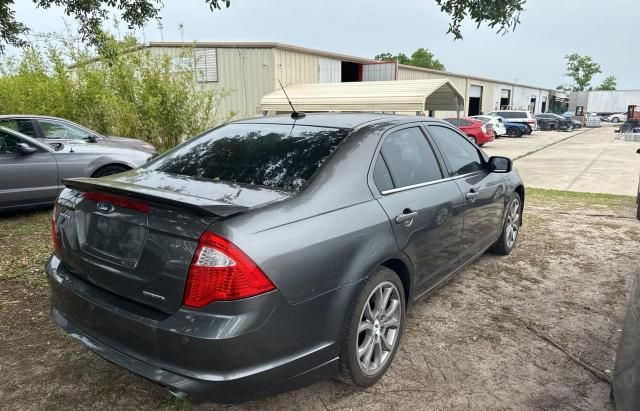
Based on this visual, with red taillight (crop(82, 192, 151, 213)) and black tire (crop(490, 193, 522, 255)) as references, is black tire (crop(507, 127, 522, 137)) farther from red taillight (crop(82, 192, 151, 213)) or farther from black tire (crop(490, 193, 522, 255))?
red taillight (crop(82, 192, 151, 213))

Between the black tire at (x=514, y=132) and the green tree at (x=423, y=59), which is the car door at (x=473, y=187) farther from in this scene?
the green tree at (x=423, y=59)

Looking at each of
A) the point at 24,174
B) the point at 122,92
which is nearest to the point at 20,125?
the point at 24,174

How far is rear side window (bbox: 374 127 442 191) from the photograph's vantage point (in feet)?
9.62

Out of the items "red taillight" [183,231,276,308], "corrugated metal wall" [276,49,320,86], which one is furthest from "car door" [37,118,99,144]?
"corrugated metal wall" [276,49,320,86]

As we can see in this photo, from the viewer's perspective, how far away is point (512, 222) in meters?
5.00

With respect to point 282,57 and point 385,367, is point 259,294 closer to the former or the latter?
point 385,367

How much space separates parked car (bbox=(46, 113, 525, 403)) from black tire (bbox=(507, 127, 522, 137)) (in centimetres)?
2920

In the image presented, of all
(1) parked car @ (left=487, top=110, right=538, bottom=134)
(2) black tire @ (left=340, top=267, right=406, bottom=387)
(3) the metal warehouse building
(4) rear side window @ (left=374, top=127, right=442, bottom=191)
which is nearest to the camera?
(2) black tire @ (left=340, top=267, right=406, bottom=387)

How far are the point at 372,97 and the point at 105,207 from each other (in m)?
14.9

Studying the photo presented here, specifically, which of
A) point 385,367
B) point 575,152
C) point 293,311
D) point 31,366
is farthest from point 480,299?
point 575,152

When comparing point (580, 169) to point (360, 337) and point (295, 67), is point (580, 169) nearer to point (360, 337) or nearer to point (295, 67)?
point (295, 67)

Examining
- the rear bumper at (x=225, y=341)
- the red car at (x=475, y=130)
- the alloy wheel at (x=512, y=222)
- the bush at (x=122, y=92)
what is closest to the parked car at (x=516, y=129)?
the red car at (x=475, y=130)

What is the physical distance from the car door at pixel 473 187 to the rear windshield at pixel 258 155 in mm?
1208

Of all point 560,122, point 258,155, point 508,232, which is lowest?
point 560,122
